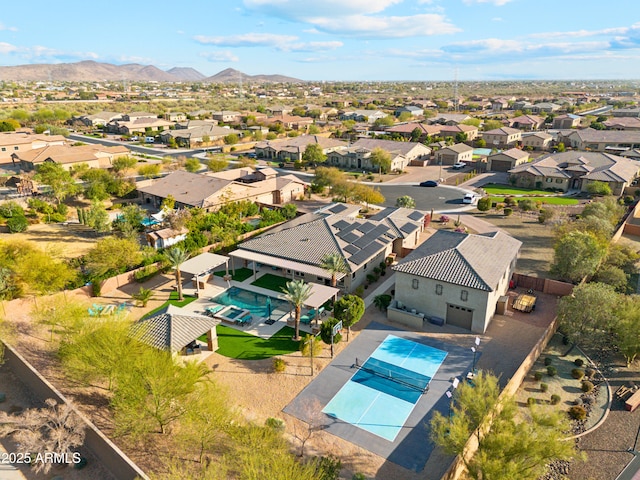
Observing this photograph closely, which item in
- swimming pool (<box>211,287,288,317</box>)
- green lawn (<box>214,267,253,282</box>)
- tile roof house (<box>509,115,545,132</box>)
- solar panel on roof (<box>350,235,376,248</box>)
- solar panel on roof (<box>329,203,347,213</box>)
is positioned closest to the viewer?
swimming pool (<box>211,287,288,317</box>)

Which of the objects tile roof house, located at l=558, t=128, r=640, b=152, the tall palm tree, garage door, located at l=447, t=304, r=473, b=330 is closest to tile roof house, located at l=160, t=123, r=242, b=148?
the tall palm tree

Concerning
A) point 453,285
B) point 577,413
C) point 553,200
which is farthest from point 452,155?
point 577,413

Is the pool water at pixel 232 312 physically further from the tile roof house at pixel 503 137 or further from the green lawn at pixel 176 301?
the tile roof house at pixel 503 137

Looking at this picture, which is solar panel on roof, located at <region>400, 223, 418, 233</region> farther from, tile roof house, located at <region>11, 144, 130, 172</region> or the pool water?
tile roof house, located at <region>11, 144, 130, 172</region>

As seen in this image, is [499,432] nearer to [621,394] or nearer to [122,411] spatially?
[621,394]

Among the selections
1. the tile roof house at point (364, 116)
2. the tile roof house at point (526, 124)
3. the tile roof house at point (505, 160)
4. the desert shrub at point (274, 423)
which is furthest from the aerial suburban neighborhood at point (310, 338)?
the tile roof house at point (364, 116)

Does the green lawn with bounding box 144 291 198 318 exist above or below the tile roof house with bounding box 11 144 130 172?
below
